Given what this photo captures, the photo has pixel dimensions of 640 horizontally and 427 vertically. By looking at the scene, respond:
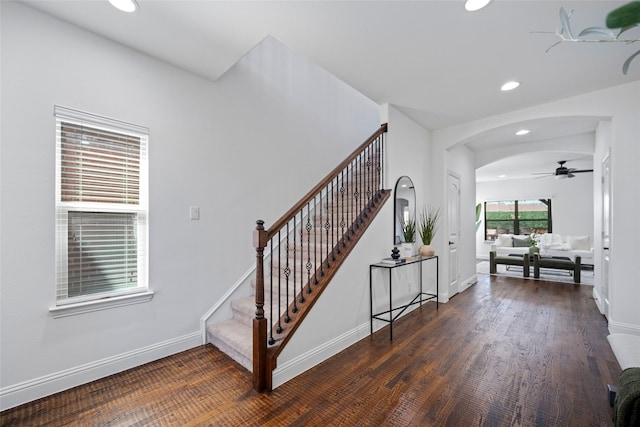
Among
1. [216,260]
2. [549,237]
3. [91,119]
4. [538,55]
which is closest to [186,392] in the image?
[216,260]

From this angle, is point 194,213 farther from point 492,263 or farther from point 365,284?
point 492,263

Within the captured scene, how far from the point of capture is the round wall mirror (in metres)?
3.77

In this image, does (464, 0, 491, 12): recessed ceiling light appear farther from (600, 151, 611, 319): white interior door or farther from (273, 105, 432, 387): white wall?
(600, 151, 611, 319): white interior door

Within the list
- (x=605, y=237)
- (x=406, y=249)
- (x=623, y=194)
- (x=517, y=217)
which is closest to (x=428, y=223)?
(x=406, y=249)

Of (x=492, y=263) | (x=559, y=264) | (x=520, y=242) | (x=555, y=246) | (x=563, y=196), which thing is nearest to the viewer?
(x=559, y=264)

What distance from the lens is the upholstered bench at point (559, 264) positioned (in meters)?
5.88

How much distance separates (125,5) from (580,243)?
10.0 metres

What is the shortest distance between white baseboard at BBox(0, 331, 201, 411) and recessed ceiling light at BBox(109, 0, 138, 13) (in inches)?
104

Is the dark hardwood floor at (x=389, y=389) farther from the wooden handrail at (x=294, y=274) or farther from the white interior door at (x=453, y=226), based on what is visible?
the white interior door at (x=453, y=226)

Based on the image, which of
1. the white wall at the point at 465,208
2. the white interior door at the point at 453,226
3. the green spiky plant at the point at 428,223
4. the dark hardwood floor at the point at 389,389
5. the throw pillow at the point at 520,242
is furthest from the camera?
the throw pillow at the point at 520,242

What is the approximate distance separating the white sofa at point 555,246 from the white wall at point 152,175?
6.37 metres

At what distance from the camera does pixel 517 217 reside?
10031mm

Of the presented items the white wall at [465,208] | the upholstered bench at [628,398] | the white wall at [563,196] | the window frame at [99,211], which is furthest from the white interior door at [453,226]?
the white wall at [563,196]

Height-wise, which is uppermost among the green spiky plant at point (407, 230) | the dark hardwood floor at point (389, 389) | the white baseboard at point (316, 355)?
the green spiky plant at point (407, 230)
